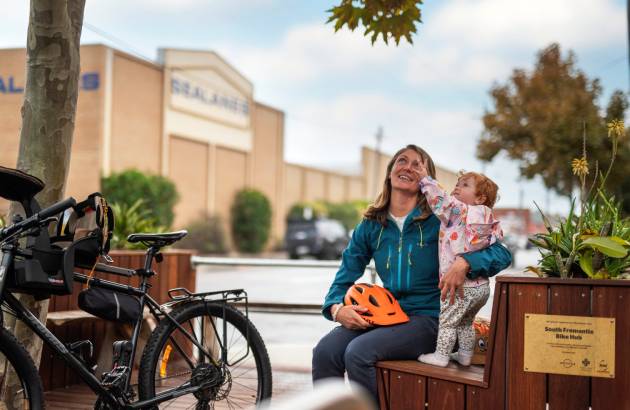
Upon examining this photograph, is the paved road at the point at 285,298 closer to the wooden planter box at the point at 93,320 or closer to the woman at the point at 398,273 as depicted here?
the wooden planter box at the point at 93,320

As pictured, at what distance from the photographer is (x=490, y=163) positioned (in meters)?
30.5

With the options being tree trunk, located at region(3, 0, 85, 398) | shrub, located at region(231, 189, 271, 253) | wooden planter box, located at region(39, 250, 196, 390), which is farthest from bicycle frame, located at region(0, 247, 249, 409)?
shrub, located at region(231, 189, 271, 253)

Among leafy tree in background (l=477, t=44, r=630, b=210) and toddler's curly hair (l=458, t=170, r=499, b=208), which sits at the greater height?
leafy tree in background (l=477, t=44, r=630, b=210)

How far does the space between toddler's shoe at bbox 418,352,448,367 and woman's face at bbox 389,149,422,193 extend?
848 mm

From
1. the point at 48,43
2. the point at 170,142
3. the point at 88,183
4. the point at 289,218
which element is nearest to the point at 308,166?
the point at 289,218

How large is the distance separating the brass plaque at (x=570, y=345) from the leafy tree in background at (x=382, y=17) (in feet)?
9.99

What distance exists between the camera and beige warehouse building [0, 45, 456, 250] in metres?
25.8

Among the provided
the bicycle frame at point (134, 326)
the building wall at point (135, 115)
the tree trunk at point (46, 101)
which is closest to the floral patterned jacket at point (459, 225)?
the bicycle frame at point (134, 326)

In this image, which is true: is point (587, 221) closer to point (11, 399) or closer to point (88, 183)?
point (11, 399)

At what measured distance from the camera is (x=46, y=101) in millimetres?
4113

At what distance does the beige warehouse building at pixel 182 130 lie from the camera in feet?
84.7

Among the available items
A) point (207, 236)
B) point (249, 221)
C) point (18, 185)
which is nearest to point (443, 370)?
point (18, 185)

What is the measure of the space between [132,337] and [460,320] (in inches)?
61.1

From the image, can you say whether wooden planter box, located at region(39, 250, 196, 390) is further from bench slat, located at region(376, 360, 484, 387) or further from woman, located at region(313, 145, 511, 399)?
bench slat, located at region(376, 360, 484, 387)
